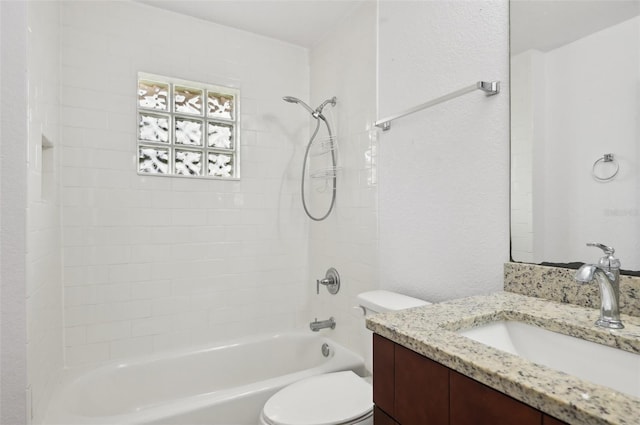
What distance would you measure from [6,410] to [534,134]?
80.4 inches

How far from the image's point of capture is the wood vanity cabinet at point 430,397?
572mm

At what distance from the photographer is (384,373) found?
0.85 metres

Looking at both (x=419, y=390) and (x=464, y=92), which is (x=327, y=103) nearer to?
(x=464, y=92)

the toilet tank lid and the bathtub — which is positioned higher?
the toilet tank lid

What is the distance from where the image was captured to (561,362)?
85 cm

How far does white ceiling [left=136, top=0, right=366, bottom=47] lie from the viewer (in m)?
2.15

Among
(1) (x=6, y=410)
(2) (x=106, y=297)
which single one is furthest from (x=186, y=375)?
(1) (x=6, y=410)

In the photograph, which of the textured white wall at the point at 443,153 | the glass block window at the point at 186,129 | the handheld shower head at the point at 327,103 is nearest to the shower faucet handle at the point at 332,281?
the textured white wall at the point at 443,153

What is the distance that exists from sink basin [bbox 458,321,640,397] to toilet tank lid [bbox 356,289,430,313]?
1.66ft

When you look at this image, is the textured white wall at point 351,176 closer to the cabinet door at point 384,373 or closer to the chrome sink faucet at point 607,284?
the cabinet door at point 384,373

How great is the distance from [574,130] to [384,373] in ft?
3.02

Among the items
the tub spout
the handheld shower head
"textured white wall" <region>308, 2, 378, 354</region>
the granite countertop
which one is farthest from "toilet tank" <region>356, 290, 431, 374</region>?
the handheld shower head

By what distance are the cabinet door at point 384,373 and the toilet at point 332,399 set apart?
0.56 metres

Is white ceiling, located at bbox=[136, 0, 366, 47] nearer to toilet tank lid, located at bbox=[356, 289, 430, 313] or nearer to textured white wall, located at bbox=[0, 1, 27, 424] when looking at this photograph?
textured white wall, located at bbox=[0, 1, 27, 424]
